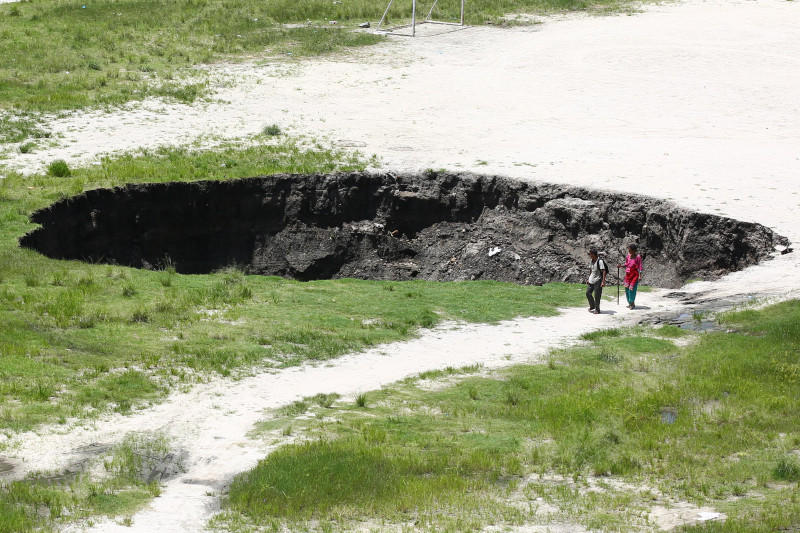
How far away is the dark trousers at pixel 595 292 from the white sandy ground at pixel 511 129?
1.66 feet

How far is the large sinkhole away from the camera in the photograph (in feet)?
82.0

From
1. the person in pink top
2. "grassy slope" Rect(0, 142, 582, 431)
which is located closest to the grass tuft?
"grassy slope" Rect(0, 142, 582, 431)

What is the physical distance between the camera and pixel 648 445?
13.5 metres

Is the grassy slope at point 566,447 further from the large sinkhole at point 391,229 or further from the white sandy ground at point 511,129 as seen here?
the large sinkhole at point 391,229

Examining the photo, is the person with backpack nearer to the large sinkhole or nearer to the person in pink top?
the person in pink top

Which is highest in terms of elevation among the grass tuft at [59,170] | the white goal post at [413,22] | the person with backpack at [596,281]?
the white goal post at [413,22]

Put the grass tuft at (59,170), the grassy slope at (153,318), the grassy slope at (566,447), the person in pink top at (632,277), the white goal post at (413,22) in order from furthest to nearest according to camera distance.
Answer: the white goal post at (413,22)
the grass tuft at (59,170)
the person in pink top at (632,277)
the grassy slope at (153,318)
the grassy slope at (566,447)

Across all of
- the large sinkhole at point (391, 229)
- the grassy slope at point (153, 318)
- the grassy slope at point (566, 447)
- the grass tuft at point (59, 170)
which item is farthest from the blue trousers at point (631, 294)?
the grass tuft at point (59, 170)

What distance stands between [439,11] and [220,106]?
20.9 m

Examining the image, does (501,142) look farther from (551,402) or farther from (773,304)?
(551,402)

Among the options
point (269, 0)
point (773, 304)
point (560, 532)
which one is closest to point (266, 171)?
point (773, 304)

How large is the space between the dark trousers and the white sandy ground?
51 cm

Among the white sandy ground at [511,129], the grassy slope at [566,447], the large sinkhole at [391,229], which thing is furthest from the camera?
the large sinkhole at [391,229]

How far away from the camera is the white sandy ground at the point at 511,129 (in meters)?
14.8
